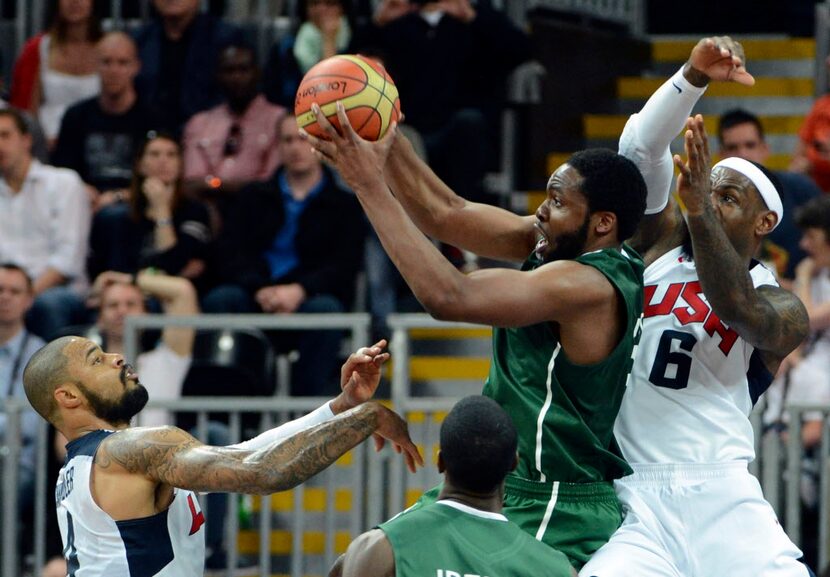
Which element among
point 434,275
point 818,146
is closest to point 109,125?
point 818,146

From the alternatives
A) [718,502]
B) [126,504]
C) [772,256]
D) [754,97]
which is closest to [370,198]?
[126,504]

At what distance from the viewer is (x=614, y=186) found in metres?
5.62

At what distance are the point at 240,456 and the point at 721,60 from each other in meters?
2.18

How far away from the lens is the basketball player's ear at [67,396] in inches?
223

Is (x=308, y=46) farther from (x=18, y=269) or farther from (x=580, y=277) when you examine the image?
(x=580, y=277)

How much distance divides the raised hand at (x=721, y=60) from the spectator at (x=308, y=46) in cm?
551

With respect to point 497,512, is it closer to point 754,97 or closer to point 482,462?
point 482,462

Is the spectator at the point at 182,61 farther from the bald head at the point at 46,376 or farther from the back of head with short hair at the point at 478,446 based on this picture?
the back of head with short hair at the point at 478,446

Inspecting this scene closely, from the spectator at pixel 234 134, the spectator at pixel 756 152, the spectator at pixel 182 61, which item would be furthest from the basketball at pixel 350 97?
the spectator at pixel 182 61

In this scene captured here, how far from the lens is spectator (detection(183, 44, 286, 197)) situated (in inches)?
433

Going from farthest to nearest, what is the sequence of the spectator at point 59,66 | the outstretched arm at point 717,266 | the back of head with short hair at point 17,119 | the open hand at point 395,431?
the spectator at point 59,66 → the back of head with short hair at point 17,119 → the outstretched arm at point 717,266 → the open hand at point 395,431

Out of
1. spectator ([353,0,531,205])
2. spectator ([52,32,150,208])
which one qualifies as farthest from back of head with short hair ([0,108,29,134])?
spectator ([353,0,531,205])

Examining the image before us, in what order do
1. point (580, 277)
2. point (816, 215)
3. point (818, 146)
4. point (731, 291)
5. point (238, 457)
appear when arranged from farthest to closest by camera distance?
point (818, 146)
point (816, 215)
point (731, 291)
point (580, 277)
point (238, 457)

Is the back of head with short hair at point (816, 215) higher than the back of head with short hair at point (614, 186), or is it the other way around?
the back of head with short hair at point (614, 186)
